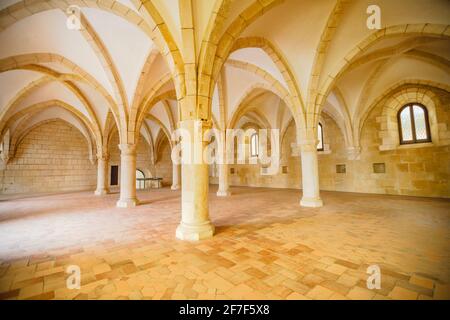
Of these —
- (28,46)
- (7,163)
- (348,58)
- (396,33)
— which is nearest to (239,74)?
(348,58)

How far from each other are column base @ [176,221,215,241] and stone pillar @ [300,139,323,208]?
384 cm

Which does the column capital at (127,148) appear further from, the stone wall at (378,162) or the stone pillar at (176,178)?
the stone wall at (378,162)

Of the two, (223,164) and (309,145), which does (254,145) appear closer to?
(223,164)

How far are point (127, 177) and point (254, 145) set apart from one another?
10.0 meters

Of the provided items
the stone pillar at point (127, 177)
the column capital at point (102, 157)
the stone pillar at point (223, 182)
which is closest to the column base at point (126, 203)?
the stone pillar at point (127, 177)

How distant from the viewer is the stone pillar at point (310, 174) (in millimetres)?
5985

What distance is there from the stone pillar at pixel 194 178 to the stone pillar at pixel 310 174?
3.85 meters

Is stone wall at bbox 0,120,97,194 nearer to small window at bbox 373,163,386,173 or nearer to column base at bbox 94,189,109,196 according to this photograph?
column base at bbox 94,189,109,196

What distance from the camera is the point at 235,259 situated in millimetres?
2420

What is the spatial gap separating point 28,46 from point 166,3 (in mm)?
4776

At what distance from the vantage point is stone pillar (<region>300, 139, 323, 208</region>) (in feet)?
19.6

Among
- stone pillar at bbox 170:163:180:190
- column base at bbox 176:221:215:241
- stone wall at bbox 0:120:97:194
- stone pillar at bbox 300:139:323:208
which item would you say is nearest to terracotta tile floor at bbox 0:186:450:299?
column base at bbox 176:221:215:241

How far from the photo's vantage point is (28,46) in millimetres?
5355
